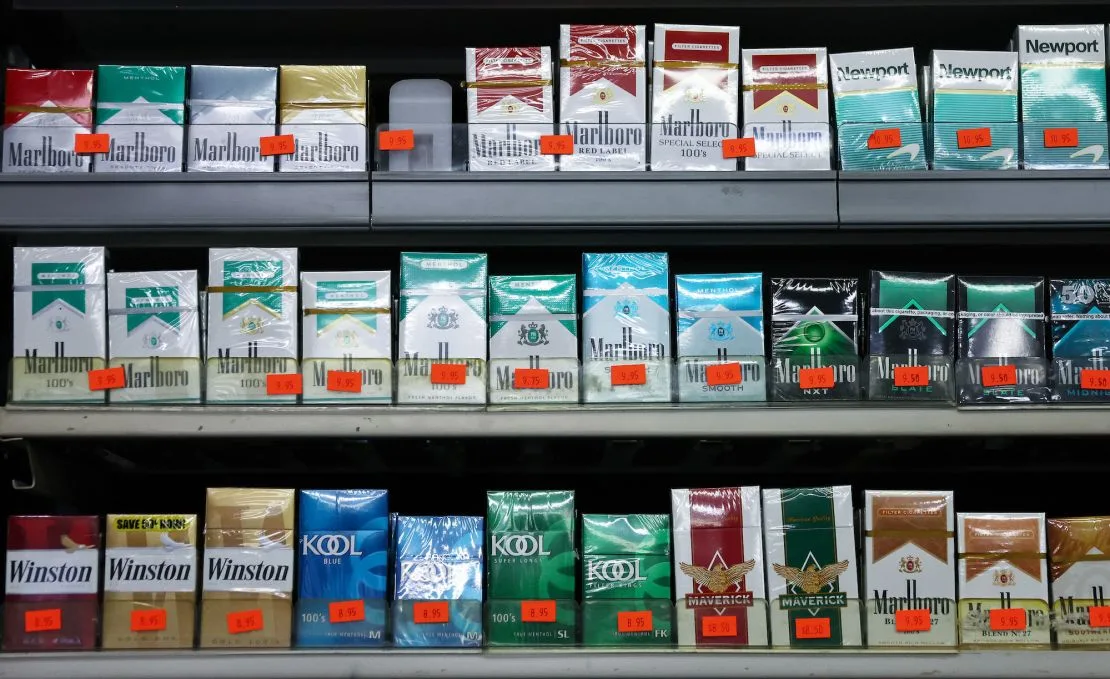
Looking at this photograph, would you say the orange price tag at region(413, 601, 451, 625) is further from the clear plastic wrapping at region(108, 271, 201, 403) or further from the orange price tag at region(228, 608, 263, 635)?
the clear plastic wrapping at region(108, 271, 201, 403)

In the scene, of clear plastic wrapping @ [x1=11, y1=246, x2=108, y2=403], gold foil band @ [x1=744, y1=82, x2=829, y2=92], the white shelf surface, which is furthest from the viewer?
gold foil band @ [x1=744, y1=82, x2=829, y2=92]

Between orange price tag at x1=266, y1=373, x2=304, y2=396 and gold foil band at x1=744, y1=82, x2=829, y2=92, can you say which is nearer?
orange price tag at x1=266, y1=373, x2=304, y2=396

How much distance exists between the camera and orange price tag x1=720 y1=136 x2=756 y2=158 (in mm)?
1969

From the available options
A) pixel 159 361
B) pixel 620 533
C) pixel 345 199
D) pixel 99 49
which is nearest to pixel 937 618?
pixel 620 533

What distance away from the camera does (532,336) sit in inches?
76.0

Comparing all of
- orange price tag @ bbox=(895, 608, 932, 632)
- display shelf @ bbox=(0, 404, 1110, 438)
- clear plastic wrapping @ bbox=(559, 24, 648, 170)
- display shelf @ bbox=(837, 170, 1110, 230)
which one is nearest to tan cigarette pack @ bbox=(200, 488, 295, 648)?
display shelf @ bbox=(0, 404, 1110, 438)

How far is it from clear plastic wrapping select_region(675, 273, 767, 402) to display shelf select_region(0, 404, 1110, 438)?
1.8 inches

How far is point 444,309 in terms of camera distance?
1932 mm

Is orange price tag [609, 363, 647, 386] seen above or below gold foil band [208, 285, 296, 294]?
below

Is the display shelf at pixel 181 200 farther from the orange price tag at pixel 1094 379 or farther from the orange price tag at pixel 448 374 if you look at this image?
the orange price tag at pixel 1094 379

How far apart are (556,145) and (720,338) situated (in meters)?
0.48

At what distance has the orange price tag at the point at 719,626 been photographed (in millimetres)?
1822

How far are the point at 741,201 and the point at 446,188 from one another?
0.55 m

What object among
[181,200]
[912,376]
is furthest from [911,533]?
[181,200]
